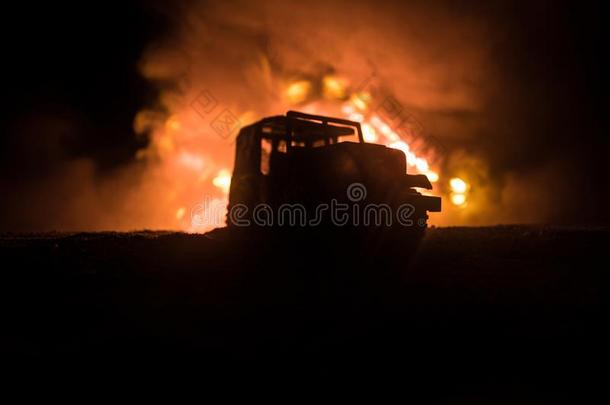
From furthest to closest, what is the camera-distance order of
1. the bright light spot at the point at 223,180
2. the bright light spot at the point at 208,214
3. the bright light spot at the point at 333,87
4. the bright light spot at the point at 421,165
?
the bright light spot at the point at 333,87 < the bright light spot at the point at 223,180 < the bright light spot at the point at 208,214 < the bright light spot at the point at 421,165

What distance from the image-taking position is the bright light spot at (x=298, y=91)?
19188 mm

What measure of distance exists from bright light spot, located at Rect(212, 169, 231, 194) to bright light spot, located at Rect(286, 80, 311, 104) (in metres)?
4.40

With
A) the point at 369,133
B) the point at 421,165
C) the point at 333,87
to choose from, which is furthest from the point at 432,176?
the point at 333,87

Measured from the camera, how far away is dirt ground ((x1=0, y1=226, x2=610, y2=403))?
3.40m

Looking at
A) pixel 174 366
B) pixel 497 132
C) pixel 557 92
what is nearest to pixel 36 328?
pixel 174 366

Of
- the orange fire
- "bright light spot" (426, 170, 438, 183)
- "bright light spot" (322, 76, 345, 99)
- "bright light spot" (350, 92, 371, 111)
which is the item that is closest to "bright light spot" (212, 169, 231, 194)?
the orange fire

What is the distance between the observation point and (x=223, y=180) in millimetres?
18641

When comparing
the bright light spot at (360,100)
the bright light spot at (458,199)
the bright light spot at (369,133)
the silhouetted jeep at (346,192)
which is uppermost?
the bright light spot at (360,100)

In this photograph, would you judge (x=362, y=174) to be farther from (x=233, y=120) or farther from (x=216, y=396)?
(x=233, y=120)

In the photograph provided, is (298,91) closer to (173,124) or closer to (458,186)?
(173,124)

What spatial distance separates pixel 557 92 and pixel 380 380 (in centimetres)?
1960

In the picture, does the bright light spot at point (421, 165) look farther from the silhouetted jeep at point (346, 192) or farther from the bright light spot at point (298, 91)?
the silhouetted jeep at point (346, 192)

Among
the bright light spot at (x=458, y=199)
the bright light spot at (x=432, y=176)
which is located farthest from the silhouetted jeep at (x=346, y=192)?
the bright light spot at (x=458, y=199)

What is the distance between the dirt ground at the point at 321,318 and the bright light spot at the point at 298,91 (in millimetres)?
13334
